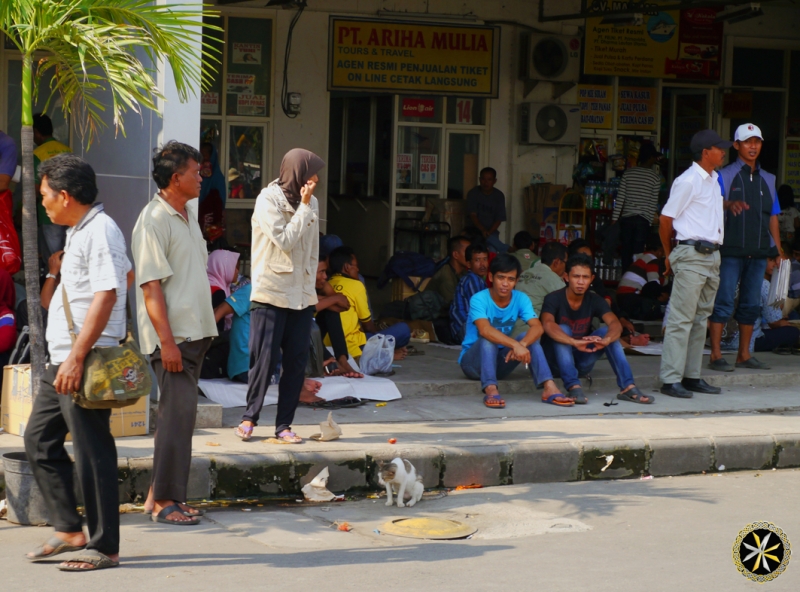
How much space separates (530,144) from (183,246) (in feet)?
29.8

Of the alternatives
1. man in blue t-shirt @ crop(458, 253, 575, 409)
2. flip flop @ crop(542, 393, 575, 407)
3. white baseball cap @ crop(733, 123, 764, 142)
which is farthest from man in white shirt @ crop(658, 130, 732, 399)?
man in blue t-shirt @ crop(458, 253, 575, 409)

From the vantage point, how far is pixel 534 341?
27.1 feet

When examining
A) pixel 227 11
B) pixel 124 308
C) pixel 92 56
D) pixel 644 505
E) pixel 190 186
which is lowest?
pixel 644 505

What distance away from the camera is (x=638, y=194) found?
1367 centimetres

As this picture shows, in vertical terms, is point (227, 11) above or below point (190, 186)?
above

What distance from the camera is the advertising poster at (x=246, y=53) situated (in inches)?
495

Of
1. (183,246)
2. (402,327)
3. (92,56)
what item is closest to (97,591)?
(183,246)

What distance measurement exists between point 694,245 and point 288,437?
3.77 metres

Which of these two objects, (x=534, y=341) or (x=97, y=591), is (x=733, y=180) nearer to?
(x=534, y=341)

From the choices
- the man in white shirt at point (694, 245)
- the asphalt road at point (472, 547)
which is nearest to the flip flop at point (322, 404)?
the asphalt road at point (472, 547)

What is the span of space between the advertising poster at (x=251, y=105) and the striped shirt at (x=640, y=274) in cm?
467

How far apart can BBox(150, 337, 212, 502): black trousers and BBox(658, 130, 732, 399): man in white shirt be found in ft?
14.7

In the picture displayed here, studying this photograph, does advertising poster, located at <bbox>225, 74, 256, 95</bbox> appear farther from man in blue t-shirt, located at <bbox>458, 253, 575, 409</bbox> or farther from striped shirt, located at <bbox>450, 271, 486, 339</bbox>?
man in blue t-shirt, located at <bbox>458, 253, 575, 409</bbox>

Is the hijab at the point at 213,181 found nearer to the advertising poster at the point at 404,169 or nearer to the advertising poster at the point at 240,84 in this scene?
the advertising poster at the point at 240,84
